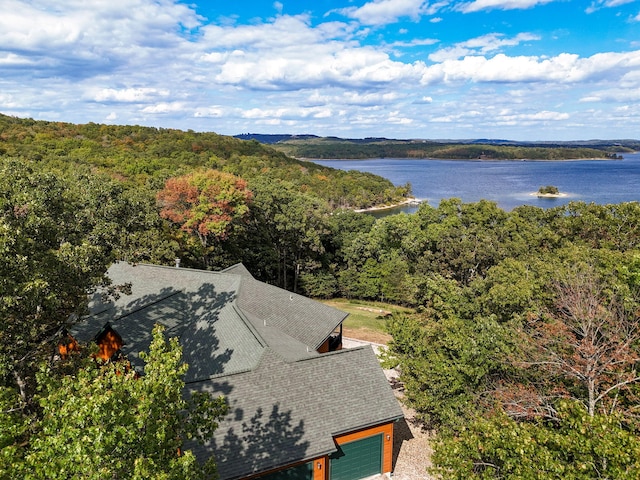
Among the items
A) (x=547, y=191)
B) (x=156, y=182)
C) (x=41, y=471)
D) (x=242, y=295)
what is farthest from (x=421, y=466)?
(x=547, y=191)

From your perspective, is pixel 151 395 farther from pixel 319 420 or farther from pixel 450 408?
pixel 450 408

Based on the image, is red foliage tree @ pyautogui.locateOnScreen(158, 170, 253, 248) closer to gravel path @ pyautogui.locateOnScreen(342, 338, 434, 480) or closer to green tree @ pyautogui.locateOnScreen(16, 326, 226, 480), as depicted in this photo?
gravel path @ pyautogui.locateOnScreen(342, 338, 434, 480)

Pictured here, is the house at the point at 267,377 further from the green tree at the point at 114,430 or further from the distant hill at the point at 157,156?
the distant hill at the point at 157,156

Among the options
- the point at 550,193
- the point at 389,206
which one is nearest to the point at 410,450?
the point at 389,206

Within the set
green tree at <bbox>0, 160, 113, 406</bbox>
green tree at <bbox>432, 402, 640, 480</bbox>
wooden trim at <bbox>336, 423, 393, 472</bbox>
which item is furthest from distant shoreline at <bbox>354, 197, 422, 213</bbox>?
green tree at <bbox>432, 402, 640, 480</bbox>

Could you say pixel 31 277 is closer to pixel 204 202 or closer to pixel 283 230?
pixel 204 202

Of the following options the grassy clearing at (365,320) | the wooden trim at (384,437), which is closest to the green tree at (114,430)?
the wooden trim at (384,437)
